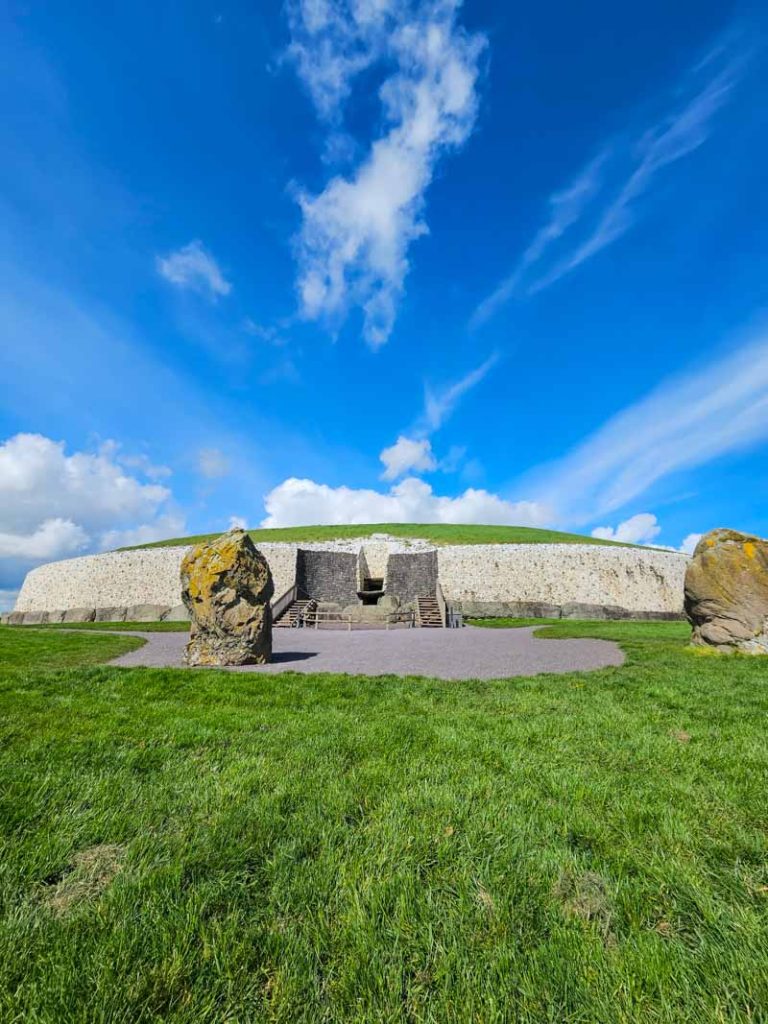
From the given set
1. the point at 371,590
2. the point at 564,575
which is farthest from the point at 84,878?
the point at 371,590

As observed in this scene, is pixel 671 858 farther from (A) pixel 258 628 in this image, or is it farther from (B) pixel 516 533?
(B) pixel 516 533

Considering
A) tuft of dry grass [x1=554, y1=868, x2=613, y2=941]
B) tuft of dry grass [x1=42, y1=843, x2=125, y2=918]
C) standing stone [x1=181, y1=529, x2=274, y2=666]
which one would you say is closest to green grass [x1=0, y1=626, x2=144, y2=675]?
standing stone [x1=181, y1=529, x2=274, y2=666]

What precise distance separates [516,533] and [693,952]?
5034 centimetres

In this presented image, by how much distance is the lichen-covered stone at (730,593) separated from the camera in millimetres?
10938

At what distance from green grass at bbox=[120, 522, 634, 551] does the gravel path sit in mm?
28891

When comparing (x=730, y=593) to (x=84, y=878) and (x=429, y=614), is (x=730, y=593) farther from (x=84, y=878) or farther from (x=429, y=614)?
(x=429, y=614)

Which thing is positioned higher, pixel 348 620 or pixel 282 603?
pixel 282 603

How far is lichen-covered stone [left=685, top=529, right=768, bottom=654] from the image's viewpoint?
10.9 m

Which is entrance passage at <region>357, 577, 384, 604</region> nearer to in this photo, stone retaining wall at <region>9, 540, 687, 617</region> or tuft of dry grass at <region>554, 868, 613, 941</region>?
stone retaining wall at <region>9, 540, 687, 617</region>

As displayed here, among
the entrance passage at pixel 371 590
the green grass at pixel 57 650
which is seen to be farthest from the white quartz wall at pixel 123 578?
the green grass at pixel 57 650

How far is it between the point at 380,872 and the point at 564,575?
35.2 m

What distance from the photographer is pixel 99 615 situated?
3070cm

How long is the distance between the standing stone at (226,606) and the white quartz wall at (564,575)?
25.3 meters

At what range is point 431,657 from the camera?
1126 centimetres
